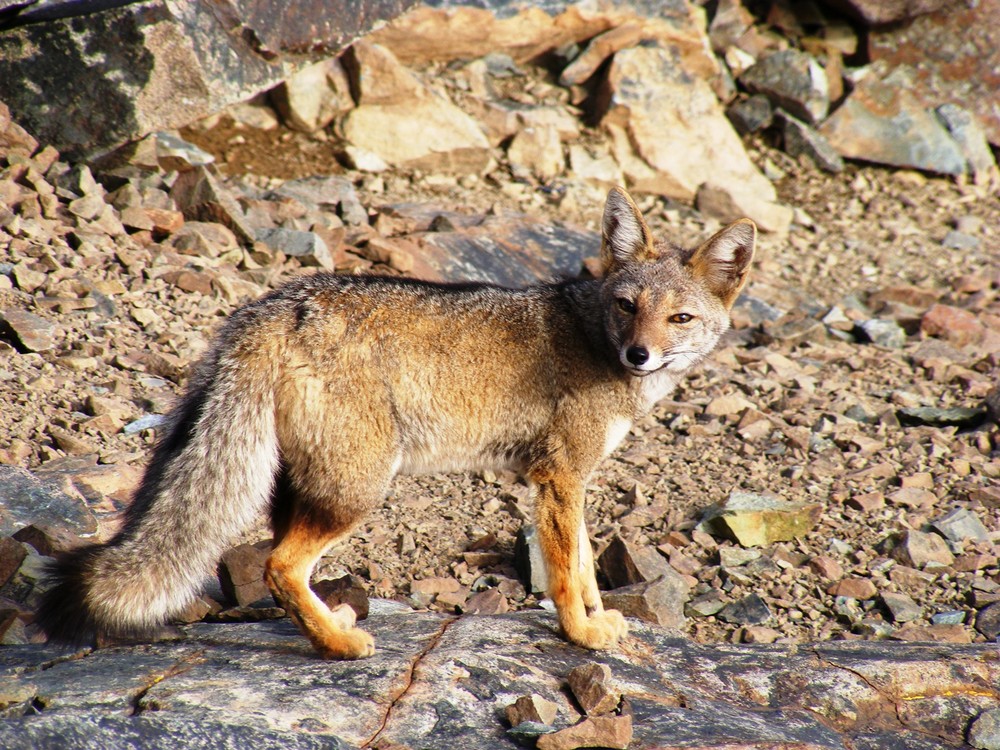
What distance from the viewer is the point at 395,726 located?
12.5 feet

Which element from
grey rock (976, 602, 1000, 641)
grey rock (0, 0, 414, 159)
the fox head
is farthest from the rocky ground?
the fox head

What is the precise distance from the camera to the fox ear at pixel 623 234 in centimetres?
556

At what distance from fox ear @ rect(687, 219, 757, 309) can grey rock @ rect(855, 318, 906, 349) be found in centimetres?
486

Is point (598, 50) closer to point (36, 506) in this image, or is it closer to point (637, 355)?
point (637, 355)

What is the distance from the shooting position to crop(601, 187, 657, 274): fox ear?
18.2ft

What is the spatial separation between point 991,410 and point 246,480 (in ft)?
20.8

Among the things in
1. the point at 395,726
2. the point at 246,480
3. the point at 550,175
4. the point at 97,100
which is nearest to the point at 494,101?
the point at 550,175

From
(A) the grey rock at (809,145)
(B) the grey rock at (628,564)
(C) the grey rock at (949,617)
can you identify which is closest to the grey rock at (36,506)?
(B) the grey rock at (628,564)

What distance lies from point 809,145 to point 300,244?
7.49m

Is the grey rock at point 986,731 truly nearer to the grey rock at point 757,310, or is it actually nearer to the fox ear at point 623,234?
the fox ear at point 623,234

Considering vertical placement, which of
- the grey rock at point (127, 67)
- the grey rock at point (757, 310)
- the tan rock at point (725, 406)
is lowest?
the grey rock at point (757, 310)

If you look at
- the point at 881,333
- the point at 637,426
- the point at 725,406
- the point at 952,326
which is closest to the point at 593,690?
the point at 637,426

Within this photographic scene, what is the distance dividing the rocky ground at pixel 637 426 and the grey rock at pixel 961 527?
0.01 m

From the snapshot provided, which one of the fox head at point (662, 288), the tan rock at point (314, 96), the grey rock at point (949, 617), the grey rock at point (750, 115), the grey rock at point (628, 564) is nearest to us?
the fox head at point (662, 288)
